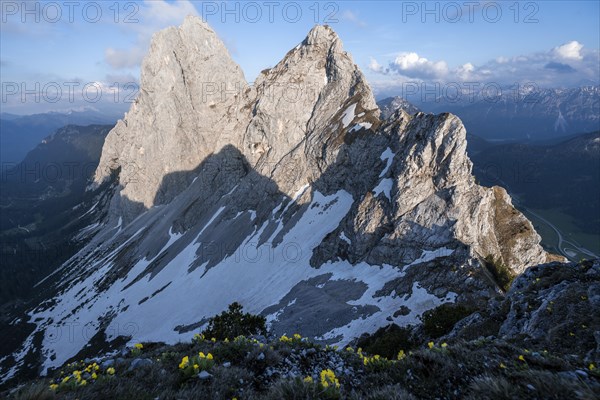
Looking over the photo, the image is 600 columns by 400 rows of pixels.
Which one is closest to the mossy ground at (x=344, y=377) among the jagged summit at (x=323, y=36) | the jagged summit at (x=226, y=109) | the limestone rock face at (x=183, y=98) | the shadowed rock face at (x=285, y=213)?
the shadowed rock face at (x=285, y=213)

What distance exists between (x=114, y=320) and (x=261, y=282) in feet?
163

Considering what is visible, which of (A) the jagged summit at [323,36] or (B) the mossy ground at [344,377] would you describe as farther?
(A) the jagged summit at [323,36]

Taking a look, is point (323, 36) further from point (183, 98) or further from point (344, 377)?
point (344, 377)

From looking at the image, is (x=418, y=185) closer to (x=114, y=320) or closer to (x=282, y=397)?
(x=282, y=397)

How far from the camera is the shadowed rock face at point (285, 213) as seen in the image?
150 feet

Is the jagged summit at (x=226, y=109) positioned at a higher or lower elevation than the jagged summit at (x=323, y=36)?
lower

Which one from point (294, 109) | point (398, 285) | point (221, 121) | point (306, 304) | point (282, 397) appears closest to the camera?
point (282, 397)

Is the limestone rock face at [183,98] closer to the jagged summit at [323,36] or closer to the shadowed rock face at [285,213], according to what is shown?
the shadowed rock face at [285,213]

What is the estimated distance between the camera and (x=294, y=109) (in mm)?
95938

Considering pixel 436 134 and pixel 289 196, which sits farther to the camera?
pixel 289 196

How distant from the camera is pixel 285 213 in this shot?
3098 inches

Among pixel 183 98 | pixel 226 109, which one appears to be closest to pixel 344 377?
pixel 226 109

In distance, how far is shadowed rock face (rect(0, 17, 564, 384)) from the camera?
45869 millimetres

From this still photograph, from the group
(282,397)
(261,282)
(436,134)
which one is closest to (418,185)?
(436,134)
